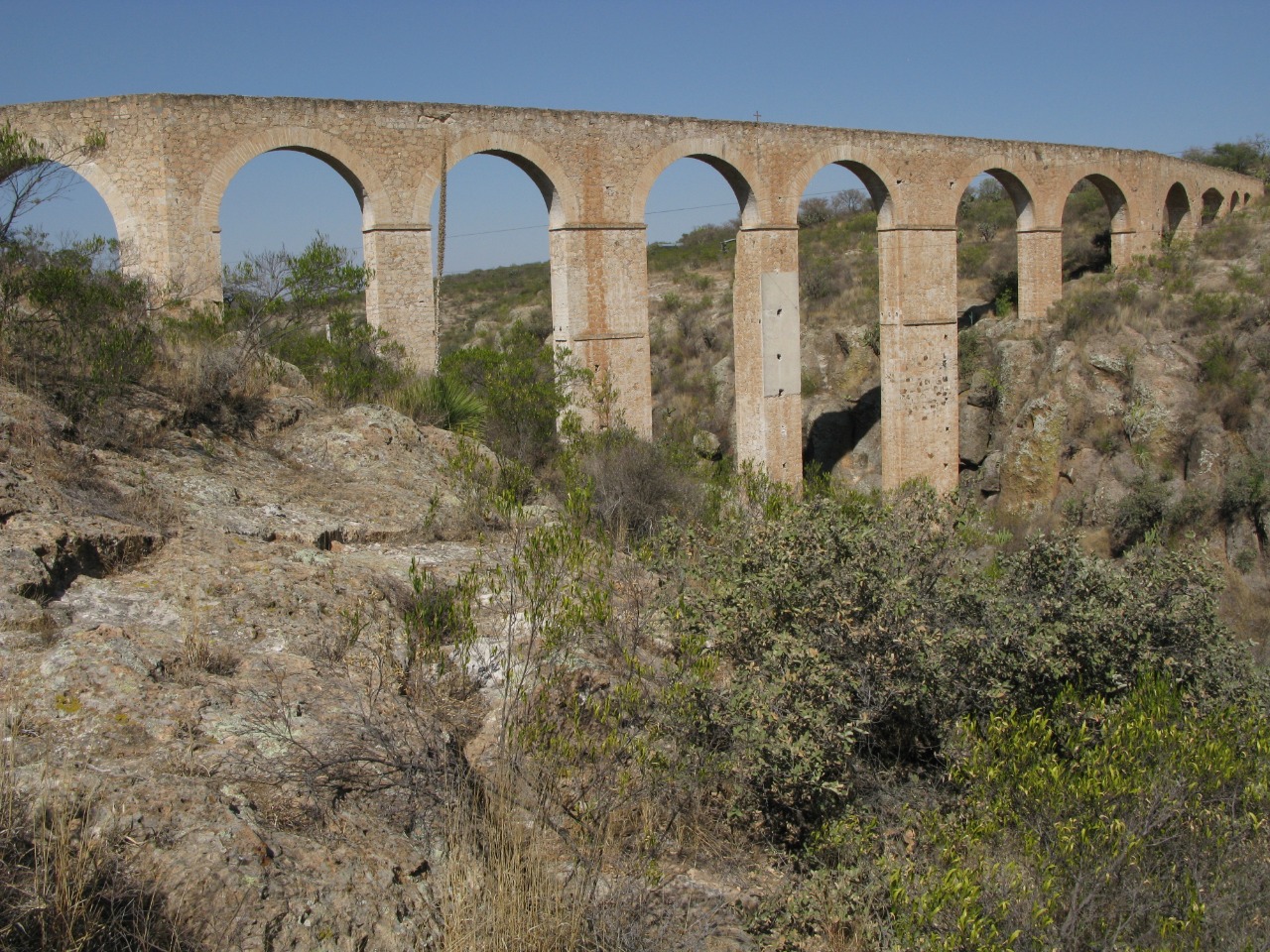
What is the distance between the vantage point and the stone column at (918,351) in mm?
14281

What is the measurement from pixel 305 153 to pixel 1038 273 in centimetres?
1222

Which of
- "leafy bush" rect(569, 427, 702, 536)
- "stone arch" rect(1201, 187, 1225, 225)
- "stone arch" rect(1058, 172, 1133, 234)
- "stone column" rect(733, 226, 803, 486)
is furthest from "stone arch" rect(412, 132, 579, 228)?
"stone arch" rect(1201, 187, 1225, 225)

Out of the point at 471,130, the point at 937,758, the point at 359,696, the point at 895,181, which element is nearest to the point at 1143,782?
the point at 937,758

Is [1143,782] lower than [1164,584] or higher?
lower

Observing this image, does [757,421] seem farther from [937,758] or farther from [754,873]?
[754,873]

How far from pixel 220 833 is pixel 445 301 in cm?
3096

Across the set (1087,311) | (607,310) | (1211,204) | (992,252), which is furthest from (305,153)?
(1211,204)

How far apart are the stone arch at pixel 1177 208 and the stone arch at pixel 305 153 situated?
18240mm

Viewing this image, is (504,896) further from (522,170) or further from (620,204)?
(620,204)

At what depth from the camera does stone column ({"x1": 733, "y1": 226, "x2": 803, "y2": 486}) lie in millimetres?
12797

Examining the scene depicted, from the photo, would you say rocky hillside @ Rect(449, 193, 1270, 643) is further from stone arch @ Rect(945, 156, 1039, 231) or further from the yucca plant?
the yucca plant

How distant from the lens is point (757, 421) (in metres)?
13.1

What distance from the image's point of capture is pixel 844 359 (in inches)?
771

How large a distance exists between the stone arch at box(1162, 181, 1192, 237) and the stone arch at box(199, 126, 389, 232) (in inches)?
718
